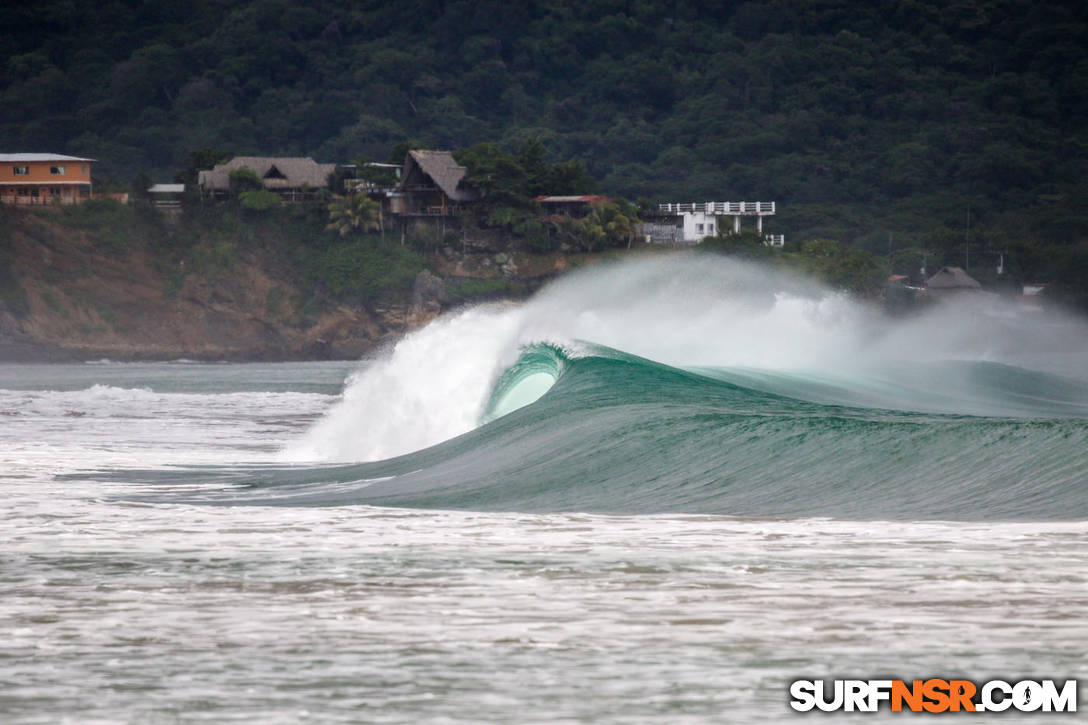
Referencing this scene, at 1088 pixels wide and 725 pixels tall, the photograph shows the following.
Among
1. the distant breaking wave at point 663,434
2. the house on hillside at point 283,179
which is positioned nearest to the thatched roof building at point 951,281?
the house on hillside at point 283,179

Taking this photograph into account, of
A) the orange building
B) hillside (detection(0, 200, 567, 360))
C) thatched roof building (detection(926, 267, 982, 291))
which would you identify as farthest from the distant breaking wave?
the orange building

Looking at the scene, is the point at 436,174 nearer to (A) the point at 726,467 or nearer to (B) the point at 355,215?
(B) the point at 355,215

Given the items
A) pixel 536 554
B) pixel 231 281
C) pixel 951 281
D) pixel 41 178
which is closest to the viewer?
pixel 536 554

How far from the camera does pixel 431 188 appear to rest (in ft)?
319

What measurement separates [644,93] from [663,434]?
128494 mm

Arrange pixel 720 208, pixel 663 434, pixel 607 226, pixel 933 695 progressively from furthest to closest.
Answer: pixel 720 208 → pixel 607 226 → pixel 663 434 → pixel 933 695

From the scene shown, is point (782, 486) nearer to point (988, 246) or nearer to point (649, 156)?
point (988, 246)

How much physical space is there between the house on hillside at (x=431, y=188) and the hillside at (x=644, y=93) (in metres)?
28.8

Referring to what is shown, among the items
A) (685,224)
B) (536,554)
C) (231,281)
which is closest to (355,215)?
(231,281)

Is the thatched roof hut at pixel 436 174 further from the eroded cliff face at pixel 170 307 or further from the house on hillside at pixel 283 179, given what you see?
the eroded cliff face at pixel 170 307

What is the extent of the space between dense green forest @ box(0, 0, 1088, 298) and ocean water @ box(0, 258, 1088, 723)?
92.9 meters

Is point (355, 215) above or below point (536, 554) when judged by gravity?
above

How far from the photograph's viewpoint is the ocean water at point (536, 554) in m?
8.46

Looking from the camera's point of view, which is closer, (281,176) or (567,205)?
(567,205)
